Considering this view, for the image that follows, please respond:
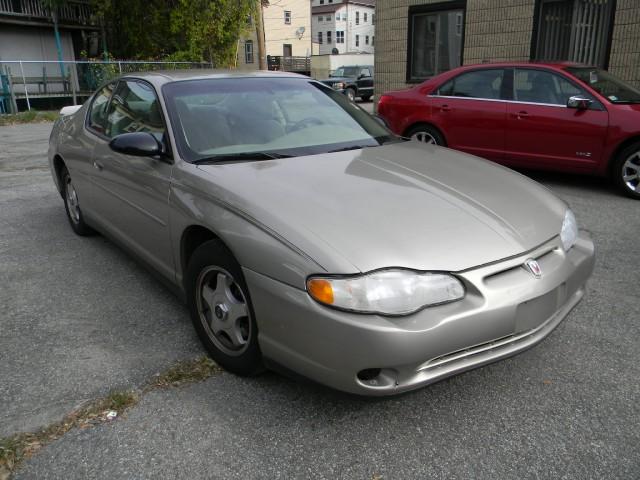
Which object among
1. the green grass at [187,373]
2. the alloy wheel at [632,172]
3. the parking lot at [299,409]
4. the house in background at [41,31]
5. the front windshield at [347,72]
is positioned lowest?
the parking lot at [299,409]

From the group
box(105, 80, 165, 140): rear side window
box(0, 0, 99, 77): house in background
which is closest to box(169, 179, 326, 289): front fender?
box(105, 80, 165, 140): rear side window

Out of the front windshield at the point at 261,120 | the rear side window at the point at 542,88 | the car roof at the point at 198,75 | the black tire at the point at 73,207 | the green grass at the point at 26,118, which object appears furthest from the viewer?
the green grass at the point at 26,118

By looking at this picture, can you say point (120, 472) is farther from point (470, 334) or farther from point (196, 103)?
point (196, 103)

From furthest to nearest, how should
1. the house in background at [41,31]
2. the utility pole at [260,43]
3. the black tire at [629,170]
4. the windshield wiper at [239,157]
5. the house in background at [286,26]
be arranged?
the house in background at [286,26], the house in background at [41,31], the utility pole at [260,43], the black tire at [629,170], the windshield wiper at [239,157]

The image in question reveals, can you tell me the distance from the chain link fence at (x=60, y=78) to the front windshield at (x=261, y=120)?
1707 centimetres

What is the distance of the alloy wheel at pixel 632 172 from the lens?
6047 millimetres

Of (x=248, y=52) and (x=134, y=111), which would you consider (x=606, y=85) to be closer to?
(x=134, y=111)

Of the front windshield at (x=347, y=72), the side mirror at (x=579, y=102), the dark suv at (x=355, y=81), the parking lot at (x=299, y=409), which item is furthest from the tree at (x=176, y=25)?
the parking lot at (x=299, y=409)

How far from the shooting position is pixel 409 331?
2.03 m

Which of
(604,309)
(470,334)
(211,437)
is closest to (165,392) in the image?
(211,437)

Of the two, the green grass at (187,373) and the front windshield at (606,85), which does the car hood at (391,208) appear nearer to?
the green grass at (187,373)

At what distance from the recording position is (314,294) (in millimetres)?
2102

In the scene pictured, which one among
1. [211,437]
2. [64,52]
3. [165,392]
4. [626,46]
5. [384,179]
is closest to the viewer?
[211,437]

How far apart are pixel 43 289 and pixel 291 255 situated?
248cm
